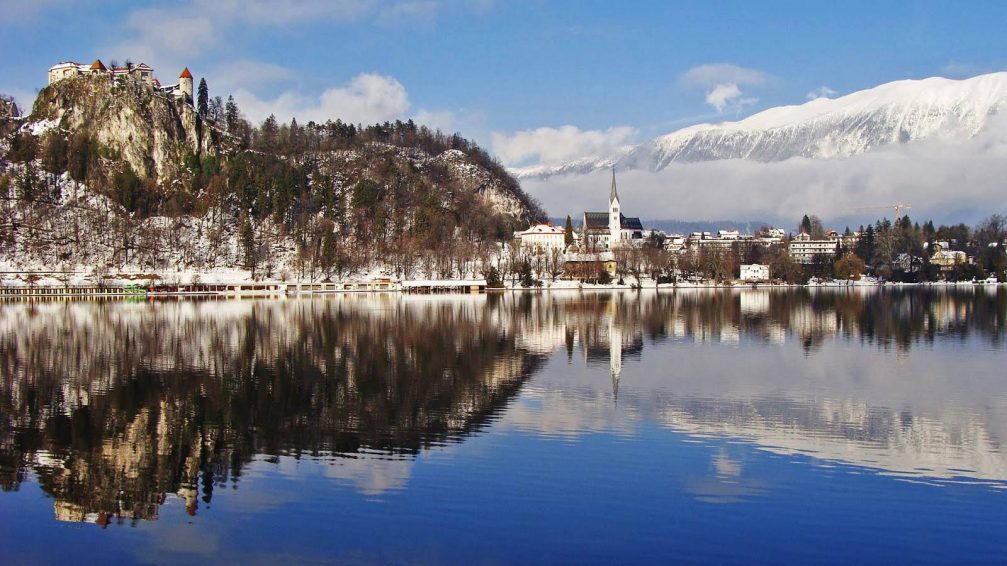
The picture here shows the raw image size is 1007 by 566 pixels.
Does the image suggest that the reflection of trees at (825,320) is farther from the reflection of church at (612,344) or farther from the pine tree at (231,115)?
the pine tree at (231,115)

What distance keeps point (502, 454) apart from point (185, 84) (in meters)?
141

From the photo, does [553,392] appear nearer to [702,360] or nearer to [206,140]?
[702,360]

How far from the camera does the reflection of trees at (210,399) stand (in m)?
16.6

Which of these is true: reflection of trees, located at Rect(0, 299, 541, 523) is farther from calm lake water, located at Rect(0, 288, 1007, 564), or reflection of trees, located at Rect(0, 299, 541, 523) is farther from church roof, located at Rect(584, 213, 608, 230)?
church roof, located at Rect(584, 213, 608, 230)

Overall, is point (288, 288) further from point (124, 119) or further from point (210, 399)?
point (210, 399)

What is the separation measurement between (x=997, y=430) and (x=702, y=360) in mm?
13947

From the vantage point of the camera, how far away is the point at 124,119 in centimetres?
12900

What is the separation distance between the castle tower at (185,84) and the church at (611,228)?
231ft

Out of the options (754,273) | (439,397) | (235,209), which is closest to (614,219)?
(754,273)

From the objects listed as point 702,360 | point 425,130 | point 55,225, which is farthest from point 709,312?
point 425,130

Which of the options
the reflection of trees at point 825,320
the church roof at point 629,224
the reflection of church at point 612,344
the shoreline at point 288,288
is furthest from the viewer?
the church roof at point 629,224

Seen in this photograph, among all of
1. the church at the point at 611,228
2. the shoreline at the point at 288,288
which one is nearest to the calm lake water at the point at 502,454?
the shoreline at the point at 288,288

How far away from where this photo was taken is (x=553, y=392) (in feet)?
84.7

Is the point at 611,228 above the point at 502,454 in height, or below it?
above
